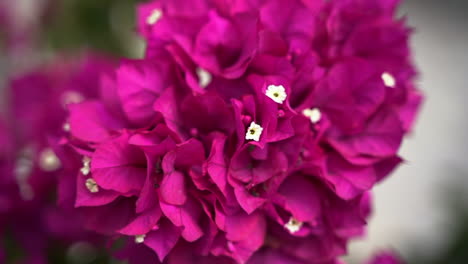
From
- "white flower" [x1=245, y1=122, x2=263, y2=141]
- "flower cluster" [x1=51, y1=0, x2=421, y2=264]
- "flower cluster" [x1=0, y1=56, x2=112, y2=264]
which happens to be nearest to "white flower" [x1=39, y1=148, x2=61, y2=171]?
"flower cluster" [x1=0, y1=56, x2=112, y2=264]

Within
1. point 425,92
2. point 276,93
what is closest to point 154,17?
point 276,93

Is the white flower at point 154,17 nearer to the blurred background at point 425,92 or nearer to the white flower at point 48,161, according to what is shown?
the white flower at point 48,161

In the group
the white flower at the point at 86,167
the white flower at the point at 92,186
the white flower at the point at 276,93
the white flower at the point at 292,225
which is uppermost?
the white flower at the point at 276,93

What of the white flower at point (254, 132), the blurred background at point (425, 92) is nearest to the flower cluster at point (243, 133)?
the white flower at point (254, 132)

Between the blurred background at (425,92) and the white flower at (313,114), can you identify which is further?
the blurred background at (425,92)

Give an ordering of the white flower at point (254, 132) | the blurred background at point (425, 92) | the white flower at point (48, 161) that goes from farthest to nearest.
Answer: the blurred background at point (425, 92)
the white flower at point (48, 161)
the white flower at point (254, 132)

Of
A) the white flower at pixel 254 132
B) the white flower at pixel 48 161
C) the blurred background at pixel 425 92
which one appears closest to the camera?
the white flower at pixel 254 132

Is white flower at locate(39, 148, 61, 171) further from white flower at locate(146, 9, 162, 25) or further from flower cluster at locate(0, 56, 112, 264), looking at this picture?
white flower at locate(146, 9, 162, 25)
